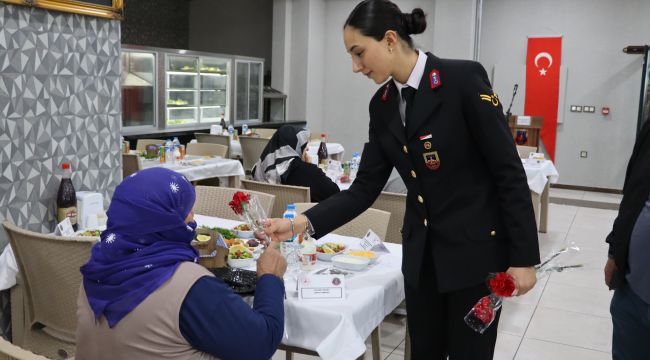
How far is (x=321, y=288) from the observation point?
2.09 meters

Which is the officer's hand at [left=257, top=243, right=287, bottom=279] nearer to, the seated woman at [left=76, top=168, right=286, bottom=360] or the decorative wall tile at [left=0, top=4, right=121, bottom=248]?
the seated woman at [left=76, top=168, right=286, bottom=360]

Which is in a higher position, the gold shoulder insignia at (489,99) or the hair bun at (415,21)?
the hair bun at (415,21)

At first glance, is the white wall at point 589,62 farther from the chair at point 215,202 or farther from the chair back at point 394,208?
the chair at point 215,202

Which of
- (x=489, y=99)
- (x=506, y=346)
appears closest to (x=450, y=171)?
(x=489, y=99)

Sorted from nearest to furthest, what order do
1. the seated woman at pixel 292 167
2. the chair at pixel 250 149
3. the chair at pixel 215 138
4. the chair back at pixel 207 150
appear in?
1. the seated woman at pixel 292 167
2. the chair back at pixel 207 150
3. the chair at pixel 250 149
4. the chair at pixel 215 138

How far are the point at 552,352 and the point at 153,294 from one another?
2.83m

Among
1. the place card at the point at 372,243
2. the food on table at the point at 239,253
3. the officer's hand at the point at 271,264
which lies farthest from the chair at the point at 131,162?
the officer's hand at the point at 271,264

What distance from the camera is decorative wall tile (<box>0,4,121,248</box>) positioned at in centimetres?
275

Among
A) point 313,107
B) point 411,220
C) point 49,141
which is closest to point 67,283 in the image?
point 49,141

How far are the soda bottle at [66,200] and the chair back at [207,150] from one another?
3655mm

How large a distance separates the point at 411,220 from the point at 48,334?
1.57 meters

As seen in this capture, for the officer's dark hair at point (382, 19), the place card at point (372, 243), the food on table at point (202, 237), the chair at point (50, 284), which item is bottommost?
the chair at point (50, 284)

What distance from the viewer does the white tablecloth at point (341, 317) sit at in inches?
75.3

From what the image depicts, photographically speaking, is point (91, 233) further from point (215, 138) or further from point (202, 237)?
point (215, 138)
